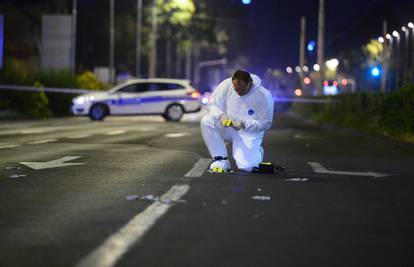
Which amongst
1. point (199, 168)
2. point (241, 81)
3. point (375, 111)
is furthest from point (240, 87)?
point (375, 111)

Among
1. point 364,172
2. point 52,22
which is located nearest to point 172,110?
point 52,22

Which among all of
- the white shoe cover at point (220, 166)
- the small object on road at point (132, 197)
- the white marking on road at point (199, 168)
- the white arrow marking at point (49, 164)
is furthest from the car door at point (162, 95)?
the small object on road at point (132, 197)

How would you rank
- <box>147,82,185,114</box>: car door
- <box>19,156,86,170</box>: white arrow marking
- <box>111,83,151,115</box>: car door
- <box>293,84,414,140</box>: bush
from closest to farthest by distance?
<box>19,156,86,170</box>: white arrow marking, <box>293,84,414,140</box>: bush, <box>111,83,151,115</box>: car door, <box>147,82,185,114</box>: car door

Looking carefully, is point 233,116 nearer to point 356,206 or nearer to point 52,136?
point 356,206

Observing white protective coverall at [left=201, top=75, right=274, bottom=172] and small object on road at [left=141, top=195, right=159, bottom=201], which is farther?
white protective coverall at [left=201, top=75, right=274, bottom=172]

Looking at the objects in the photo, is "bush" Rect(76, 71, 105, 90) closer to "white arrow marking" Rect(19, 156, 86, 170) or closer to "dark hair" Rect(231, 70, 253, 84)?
"white arrow marking" Rect(19, 156, 86, 170)

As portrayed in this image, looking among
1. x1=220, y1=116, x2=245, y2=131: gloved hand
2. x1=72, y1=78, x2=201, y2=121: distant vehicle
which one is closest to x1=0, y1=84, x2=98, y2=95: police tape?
x1=72, y1=78, x2=201, y2=121: distant vehicle

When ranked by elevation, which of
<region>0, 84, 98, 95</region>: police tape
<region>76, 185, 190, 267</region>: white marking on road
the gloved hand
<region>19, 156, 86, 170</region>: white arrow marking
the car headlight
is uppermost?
the gloved hand

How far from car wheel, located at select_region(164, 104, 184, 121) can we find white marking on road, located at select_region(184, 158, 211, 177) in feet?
73.0

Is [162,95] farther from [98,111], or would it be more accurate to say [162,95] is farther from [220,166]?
[220,166]

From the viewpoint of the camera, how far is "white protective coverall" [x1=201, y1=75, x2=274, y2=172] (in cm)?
1150

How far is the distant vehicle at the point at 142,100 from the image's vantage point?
3512cm

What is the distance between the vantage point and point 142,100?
35.5 meters

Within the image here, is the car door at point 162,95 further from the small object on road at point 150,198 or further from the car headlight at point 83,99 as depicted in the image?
the small object on road at point 150,198
